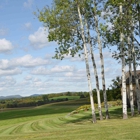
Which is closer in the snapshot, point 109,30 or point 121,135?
point 121,135

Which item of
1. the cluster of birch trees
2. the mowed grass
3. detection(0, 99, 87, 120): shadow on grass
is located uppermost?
the cluster of birch trees

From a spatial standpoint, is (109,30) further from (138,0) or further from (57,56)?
(57,56)

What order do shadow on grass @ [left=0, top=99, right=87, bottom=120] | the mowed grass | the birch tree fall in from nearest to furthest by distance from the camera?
1. the mowed grass
2. the birch tree
3. shadow on grass @ [left=0, top=99, right=87, bottom=120]

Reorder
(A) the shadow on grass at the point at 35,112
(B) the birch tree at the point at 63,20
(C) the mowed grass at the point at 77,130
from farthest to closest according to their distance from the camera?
(A) the shadow on grass at the point at 35,112, (B) the birch tree at the point at 63,20, (C) the mowed grass at the point at 77,130

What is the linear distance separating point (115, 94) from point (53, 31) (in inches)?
1811

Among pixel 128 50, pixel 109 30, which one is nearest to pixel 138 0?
pixel 109 30

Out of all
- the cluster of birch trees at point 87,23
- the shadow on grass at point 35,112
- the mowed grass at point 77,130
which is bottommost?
the shadow on grass at point 35,112

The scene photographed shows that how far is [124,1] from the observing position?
23.7 meters

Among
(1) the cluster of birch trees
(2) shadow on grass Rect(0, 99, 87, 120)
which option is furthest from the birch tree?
(2) shadow on grass Rect(0, 99, 87, 120)

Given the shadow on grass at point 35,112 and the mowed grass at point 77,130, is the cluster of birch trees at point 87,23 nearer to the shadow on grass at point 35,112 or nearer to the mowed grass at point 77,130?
the mowed grass at point 77,130

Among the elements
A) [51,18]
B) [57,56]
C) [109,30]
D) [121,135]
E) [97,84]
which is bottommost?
[121,135]

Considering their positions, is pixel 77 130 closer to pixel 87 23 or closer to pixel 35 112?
pixel 87 23

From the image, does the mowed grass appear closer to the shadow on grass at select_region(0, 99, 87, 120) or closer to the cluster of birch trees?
the cluster of birch trees

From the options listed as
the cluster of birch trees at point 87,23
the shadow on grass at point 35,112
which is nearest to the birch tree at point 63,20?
the cluster of birch trees at point 87,23
